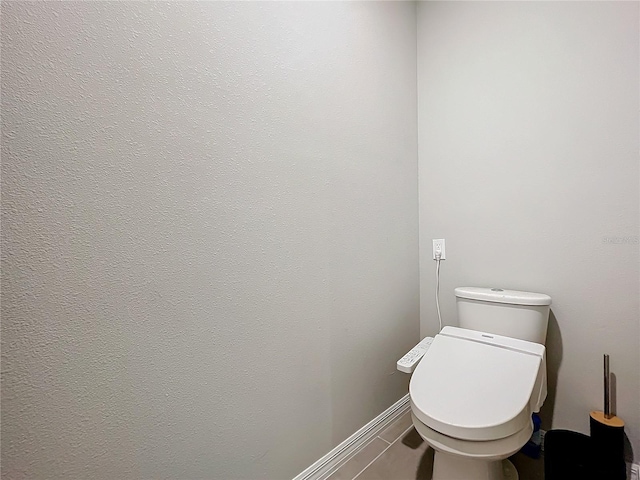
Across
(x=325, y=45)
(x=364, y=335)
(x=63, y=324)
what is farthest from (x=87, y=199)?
(x=364, y=335)

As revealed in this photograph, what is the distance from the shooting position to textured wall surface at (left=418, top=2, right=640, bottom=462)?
1132 millimetres

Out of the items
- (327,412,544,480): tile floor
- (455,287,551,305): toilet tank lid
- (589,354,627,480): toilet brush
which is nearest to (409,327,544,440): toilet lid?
(455,287,551,305): toilet tank lid

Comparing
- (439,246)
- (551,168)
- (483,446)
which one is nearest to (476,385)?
(483,446)

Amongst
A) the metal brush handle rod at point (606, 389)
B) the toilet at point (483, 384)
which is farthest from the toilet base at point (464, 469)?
the metal brush handle rod at point (606, 389)

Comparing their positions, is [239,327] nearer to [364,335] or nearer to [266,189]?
[266,189]

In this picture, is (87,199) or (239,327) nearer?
(87,199)

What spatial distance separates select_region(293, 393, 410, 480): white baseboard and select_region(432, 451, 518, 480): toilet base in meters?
0.35

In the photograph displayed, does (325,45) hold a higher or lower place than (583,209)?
higher

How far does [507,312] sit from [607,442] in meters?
0.52

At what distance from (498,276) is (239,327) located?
1268 millimetres

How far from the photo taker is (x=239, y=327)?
895mm

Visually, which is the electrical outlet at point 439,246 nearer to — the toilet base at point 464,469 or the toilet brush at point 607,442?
the toilet brush at point 607,442

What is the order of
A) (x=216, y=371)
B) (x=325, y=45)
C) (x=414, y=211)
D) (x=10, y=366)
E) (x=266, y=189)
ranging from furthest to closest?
(x=414, y=211) → (x=325, y=45) → (x=266, y=189) → (x=216, y=371) → (x=10, y=366)

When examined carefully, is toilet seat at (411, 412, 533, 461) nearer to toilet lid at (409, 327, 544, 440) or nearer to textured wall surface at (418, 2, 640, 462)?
toilet lid at (409, 327, 544, 440)
